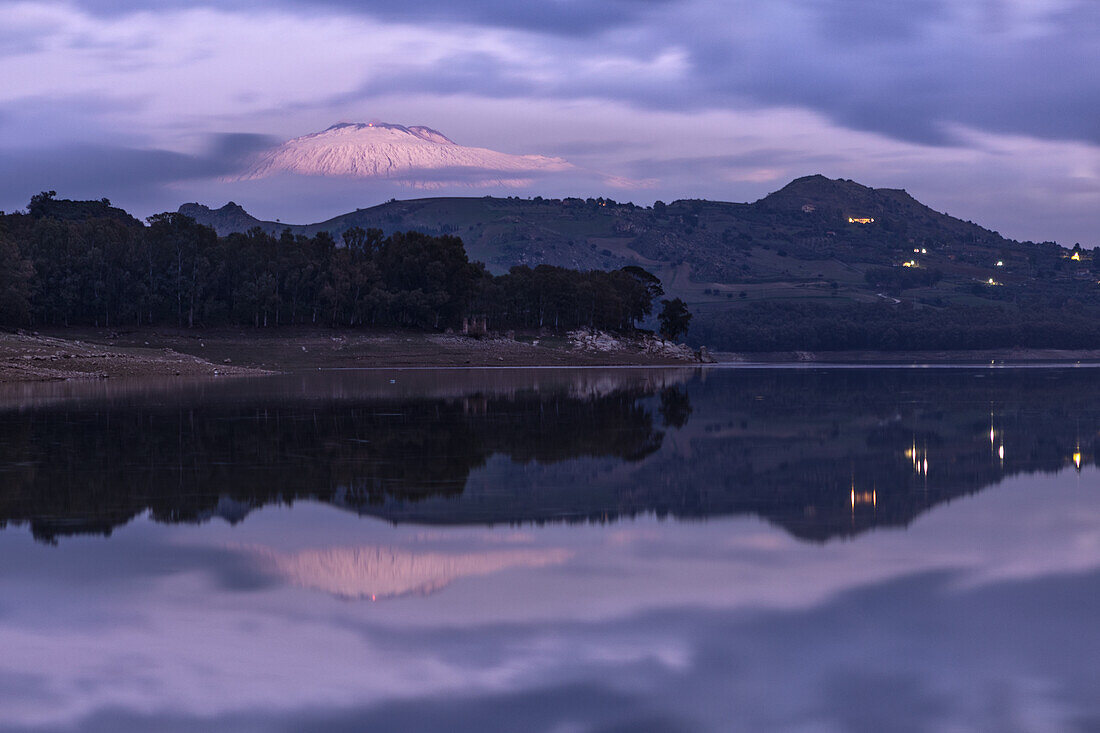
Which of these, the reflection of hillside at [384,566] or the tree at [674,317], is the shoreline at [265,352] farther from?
the reflection of hillside at [384,566]

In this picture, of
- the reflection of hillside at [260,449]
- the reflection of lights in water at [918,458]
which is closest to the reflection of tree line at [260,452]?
the reflection of hillside at [260,449]

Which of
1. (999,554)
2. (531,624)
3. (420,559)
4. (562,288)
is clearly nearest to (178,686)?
(531,624)

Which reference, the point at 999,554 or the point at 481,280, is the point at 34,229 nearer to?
the point at 481,280

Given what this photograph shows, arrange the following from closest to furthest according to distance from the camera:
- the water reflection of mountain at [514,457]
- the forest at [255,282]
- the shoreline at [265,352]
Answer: the water reflection of mountain at [514,457] → the shoreline at [265,352] → the forest at [255,282]

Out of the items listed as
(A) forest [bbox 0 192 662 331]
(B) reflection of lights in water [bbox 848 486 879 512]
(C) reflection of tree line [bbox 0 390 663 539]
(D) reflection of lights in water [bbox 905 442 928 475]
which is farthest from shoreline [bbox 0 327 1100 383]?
(B) reflection of lights in water [bbox 848 486 879 512]

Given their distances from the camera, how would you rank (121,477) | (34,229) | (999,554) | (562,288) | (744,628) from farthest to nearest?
(562,288)
(34,229)
(121,477)
(999,554)
(744,628)

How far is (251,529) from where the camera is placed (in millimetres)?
17578

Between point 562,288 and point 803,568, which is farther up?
point 562,288

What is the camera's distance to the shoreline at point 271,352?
7975 centimetres

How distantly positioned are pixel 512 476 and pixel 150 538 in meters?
9.04

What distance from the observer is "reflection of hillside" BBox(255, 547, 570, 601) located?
13.4 m

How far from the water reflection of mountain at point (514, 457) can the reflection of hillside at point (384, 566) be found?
113 inches

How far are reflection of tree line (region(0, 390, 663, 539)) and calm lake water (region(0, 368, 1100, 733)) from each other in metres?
0.16

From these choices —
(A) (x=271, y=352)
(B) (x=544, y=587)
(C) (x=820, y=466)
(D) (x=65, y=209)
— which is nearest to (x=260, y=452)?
(C) (x=820, y=466)
